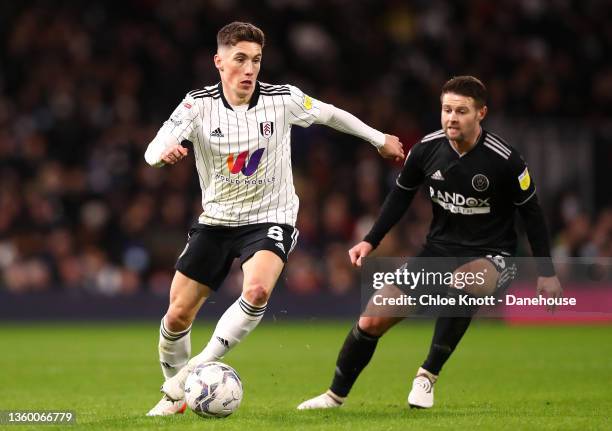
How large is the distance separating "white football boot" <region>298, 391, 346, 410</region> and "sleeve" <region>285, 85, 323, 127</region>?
5.81ft

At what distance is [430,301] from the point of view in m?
7.36

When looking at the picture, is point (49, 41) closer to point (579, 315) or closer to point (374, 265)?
point (579, 315)

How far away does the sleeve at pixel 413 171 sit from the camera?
7449 mm

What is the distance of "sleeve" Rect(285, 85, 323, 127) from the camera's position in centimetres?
725

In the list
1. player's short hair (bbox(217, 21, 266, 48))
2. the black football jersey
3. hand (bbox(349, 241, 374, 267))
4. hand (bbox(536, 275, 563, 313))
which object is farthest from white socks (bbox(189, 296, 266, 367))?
hand (bbox(536, 275, 563, 313))

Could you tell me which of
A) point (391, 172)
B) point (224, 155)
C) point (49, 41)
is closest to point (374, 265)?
point (224, 155)

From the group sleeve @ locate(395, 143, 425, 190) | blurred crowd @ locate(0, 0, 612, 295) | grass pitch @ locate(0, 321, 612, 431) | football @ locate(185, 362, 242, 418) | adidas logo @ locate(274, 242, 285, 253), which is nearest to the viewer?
football @ locate(185, 362, 242, 418)

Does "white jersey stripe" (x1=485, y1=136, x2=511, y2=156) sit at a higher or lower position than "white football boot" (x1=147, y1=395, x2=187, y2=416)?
higher

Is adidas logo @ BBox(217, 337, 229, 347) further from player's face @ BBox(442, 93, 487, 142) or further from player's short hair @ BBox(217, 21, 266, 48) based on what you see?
player's face @ BBox(442, 93, 487, 142)

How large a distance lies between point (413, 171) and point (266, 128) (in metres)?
1.05

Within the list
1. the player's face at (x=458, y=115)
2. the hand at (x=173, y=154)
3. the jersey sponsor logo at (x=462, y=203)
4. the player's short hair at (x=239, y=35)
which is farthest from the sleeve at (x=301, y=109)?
the hand at (x=173, y=154)

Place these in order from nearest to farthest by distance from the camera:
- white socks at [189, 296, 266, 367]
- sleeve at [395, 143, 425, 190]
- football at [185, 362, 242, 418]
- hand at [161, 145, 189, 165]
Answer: hand at [161, 145, 189, 165], football at [185, 362, 242, 418], white socks at [189, 296, 266, 367], sleeve at [395, 143, 425, 190]

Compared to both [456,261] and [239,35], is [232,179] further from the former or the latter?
[456,261]

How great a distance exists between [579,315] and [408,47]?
5.78m
